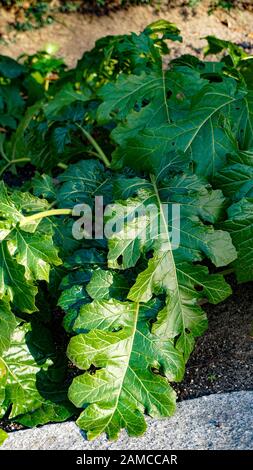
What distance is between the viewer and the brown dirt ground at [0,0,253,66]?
17.3 feet

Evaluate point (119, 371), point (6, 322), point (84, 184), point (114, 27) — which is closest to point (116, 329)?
point (119, 371)

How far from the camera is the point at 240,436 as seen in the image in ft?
8.49

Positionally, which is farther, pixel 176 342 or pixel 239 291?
pixel 239 291

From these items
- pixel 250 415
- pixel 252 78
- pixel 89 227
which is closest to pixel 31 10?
pixel 252 78

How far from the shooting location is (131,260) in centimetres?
273

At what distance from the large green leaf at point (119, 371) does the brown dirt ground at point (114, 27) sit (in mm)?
2862

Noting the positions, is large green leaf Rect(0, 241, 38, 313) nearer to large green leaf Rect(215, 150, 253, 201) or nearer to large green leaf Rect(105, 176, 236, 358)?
large green leaf Rect(105, 176, 236, 358)

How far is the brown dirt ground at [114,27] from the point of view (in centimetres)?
527

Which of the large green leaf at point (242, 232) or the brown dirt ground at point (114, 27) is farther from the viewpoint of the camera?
the brown dirt ground at point (114, 27)

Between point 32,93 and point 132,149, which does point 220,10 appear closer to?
point 32,93

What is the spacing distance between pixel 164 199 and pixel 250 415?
2.82 ft

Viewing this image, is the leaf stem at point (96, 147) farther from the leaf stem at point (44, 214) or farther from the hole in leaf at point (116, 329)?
the hole in leaf at point (116, 329)

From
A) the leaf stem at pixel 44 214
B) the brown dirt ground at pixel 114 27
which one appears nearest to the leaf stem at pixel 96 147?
the leaf stem at pixel 44 214

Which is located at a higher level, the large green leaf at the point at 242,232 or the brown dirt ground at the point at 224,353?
the large green leaf at the point at 242,232
